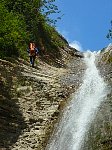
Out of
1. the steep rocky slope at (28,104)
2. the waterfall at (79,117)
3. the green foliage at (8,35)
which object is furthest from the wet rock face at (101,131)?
the green foliage at (8,35)

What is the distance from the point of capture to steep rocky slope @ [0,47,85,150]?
18.3m

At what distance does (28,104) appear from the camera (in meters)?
21.0

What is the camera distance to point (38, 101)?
21.3 m

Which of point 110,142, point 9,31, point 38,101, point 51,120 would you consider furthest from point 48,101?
point 9,31

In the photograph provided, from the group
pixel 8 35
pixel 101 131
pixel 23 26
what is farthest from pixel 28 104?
pixel 23 26

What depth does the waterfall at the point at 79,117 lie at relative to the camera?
1773 centimetres

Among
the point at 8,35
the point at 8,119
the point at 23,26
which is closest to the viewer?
the point at 8,119

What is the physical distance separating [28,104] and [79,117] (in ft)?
9.05

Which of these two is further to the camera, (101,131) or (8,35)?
(8,35)

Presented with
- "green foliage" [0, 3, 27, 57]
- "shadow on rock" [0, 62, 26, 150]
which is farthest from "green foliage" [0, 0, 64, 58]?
"shadow on rock" [0, 62, 26, 150]

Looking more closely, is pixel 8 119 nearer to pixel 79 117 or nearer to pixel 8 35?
pixel 79 117

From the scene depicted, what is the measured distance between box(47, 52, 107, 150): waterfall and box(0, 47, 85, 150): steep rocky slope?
0.42 m

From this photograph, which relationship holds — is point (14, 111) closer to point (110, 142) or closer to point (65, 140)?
point (65, 140)

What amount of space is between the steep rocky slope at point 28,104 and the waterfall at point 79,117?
42 centimetres
